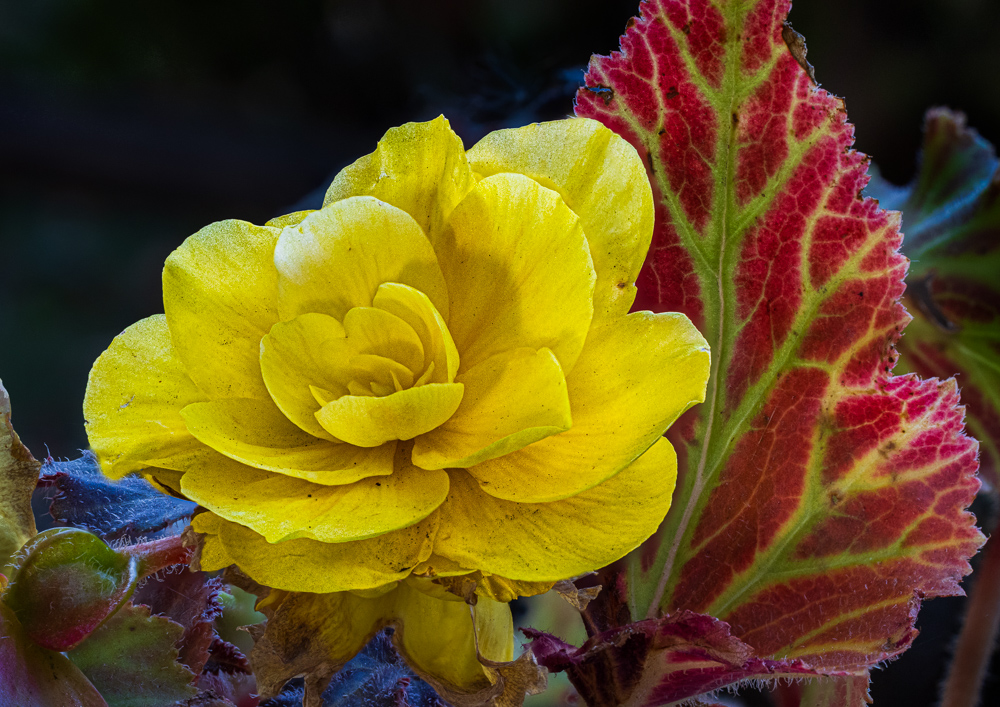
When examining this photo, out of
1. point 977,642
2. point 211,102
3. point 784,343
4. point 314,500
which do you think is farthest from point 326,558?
point 211,102

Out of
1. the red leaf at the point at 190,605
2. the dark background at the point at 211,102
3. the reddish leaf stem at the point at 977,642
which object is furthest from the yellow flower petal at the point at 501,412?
the dark background at the point at 211,102

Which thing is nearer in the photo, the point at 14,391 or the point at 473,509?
the point at 473,509

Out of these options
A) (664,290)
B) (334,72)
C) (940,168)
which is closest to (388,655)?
(664,290)

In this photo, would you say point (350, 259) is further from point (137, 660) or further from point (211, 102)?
point (211, 102)

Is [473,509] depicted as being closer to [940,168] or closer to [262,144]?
[940,168]

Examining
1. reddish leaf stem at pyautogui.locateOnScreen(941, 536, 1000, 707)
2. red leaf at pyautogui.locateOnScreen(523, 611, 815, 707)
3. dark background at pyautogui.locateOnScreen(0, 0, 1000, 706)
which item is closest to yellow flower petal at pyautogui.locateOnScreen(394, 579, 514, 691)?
red leaf at pyautogui.locateOnScreen(523, 611, 815, 707)

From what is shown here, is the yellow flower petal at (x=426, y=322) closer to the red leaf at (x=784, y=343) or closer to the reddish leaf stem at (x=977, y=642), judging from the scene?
the red leaf at (x=784, y=343)

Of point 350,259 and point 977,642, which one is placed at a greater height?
point 350,259
